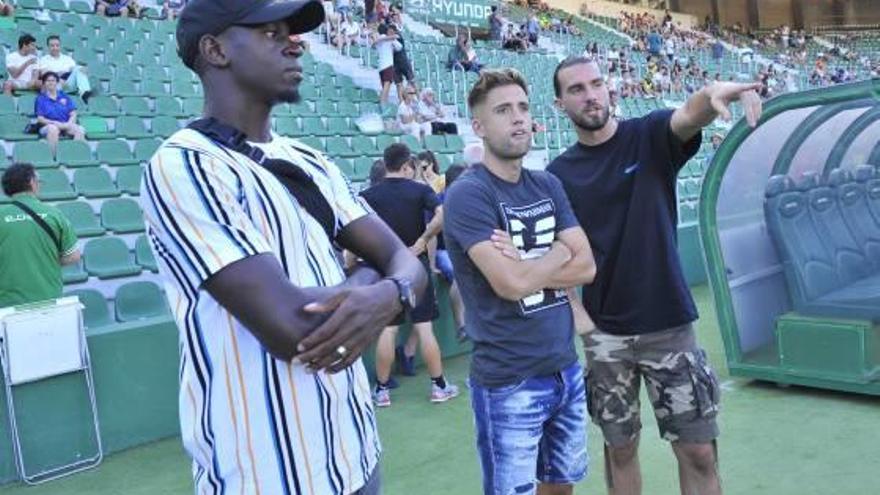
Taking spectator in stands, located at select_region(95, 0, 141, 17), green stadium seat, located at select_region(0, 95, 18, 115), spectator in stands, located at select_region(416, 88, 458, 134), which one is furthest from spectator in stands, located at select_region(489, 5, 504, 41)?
green stadium seat, located at select_region(0, 95, 18, 115)

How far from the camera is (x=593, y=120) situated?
2.94m

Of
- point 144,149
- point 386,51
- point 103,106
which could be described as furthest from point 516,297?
point 386,51

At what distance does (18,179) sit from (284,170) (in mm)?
4383

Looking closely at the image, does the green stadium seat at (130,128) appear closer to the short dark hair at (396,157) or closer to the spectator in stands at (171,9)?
the spectator in stands at (171,9)

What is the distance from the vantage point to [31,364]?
175 inches

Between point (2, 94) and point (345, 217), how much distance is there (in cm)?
951

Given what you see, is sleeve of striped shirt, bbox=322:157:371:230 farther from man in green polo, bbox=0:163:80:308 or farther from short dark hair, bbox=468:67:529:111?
man in green polo, bbox=0:163:80:308

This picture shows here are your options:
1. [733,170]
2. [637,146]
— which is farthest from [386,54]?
[637,146]

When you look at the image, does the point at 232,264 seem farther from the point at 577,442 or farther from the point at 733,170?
the point at 733,170

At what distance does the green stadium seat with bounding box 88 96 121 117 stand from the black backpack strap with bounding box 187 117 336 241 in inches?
371

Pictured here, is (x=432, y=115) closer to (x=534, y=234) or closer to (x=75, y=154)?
(x=75, y=154)

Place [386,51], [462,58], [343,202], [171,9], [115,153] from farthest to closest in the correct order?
[462,58]
[171,9]
[386,51]
[115,153]
[343,202]

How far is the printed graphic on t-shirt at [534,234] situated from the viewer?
105 inches

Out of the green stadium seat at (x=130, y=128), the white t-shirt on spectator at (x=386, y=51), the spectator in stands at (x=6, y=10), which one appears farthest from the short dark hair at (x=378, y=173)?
the spectator in stands at (x=6, y=10)
